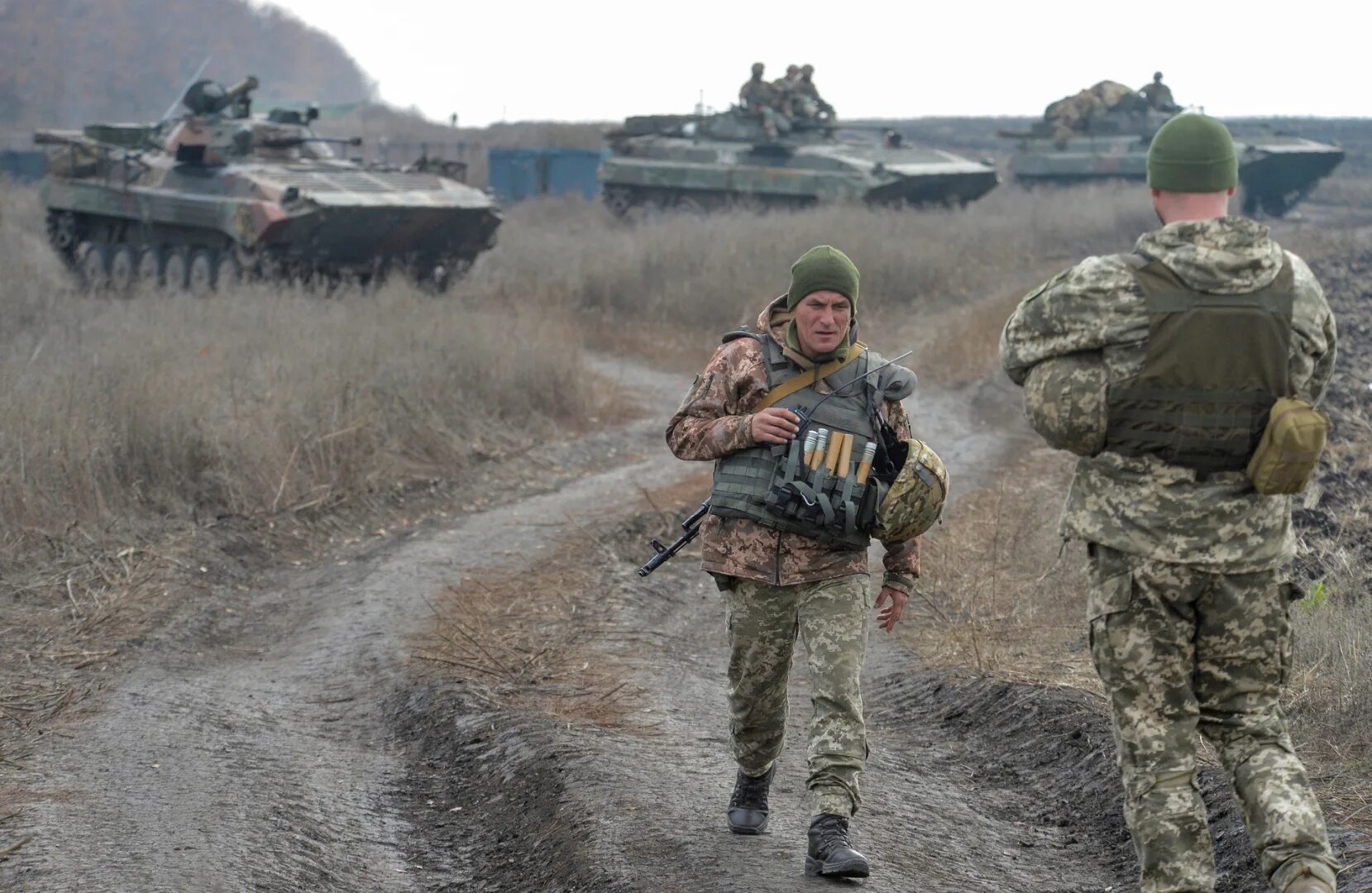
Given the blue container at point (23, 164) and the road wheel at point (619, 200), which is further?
the blue container at point (23, 164)

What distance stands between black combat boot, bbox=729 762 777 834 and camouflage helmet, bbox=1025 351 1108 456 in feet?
4.52

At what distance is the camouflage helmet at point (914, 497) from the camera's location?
396 cm

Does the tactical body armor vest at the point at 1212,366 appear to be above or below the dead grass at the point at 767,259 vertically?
above

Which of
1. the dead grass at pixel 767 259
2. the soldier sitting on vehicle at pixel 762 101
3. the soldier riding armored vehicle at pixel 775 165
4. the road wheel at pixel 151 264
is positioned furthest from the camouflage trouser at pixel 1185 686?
the soldier sitting on vehicle at pixel 762 101

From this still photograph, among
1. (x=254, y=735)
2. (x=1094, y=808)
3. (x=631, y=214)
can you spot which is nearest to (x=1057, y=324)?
(x=1094, y=808)

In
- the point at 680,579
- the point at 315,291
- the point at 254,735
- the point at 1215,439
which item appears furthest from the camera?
the point at 315,291

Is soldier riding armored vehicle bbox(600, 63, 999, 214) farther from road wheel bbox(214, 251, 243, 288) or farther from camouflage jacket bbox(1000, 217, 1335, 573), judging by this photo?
camouflage jacket bbox(1000, 217, 1335, 573)

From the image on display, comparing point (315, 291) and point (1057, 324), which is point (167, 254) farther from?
point (1057, 324)

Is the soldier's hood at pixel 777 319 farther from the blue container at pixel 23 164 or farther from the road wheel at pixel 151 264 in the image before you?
the blue container at pixel 23 164

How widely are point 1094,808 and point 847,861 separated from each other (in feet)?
4.04

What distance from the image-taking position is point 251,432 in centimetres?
934

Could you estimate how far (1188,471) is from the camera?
11.1 ft

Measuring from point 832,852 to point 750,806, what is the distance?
535mm

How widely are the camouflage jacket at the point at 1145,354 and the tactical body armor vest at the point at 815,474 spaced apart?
0.67 m
